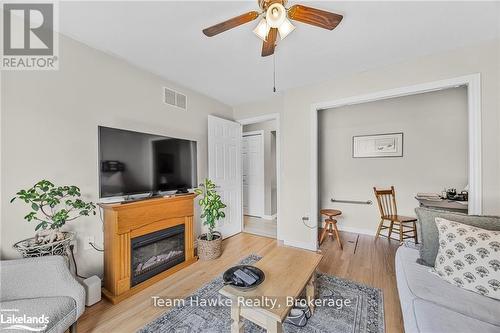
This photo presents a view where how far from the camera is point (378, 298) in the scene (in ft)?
6.03

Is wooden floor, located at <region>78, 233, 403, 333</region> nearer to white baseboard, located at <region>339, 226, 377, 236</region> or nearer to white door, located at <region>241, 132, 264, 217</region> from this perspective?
white baseboard, located at <region>339, 226, 377, 236</region>

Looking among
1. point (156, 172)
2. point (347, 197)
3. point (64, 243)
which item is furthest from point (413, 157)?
point (64, 243)

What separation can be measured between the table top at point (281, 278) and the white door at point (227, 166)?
→ 174cm

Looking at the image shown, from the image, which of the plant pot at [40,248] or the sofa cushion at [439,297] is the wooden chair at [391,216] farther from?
the plant pot at [40,248]

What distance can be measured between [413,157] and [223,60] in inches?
132

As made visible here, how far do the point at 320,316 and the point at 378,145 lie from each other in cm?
304

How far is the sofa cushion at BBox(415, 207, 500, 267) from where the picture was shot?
1434 millimetres

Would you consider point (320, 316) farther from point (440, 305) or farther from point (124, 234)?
point (124, 234)

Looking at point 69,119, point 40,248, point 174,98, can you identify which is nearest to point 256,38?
point 174,98

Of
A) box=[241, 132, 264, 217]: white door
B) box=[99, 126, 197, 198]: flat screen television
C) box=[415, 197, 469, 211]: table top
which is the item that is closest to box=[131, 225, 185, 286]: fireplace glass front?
box=[99, 126, 197, 198]: flat screen television

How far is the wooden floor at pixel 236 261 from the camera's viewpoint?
1.61m

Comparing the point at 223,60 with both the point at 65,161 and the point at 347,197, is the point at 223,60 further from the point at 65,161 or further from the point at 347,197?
the point at 347,197

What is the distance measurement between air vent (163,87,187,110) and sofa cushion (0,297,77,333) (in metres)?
2.26

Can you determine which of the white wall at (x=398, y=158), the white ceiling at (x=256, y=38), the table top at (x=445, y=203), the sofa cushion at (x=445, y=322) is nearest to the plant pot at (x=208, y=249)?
the sofa cushion at (x=445, y=322)
